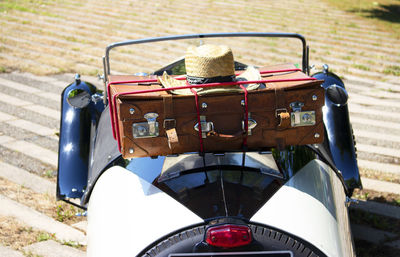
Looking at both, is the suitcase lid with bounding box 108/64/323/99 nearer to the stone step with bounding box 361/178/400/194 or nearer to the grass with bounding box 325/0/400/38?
the stone step with bounding box 361/178/400/194

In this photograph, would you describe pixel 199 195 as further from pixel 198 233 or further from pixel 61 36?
pixel 61 36

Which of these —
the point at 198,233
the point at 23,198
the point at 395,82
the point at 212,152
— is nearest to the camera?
the point at 198,233

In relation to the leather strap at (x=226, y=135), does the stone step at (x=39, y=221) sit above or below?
below

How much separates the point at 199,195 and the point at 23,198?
2676 millimetres

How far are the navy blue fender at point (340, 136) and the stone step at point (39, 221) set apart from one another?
1.91 meters

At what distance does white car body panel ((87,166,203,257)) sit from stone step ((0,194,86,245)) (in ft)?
4.52

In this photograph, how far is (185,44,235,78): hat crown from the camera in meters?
2.43

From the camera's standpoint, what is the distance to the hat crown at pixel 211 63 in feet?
7.97

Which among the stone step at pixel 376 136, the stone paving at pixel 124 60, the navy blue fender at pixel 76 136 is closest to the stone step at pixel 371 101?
the stone paving at pixel 124 60

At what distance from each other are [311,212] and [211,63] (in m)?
0.84

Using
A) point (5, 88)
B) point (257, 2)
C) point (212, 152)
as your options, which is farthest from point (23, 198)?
point (257, 2)

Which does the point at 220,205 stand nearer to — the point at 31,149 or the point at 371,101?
the point at 31,149

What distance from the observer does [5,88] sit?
7676mm

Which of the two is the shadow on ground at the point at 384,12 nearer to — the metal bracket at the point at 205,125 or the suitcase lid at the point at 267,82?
the suitcase lid at the point at 267,82
